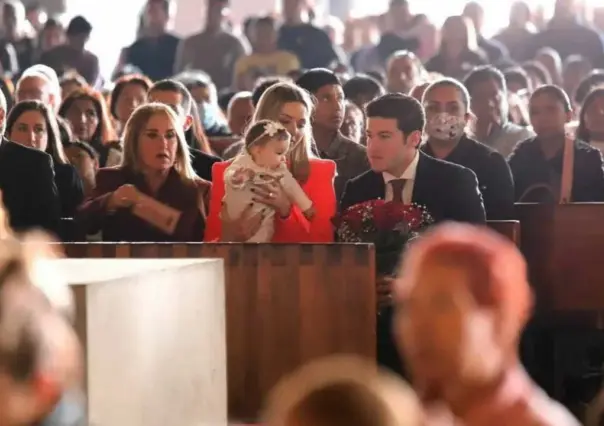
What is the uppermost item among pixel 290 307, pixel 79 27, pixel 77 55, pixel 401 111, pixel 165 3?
pixel 165 3

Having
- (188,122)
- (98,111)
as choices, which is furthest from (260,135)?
(98,111)

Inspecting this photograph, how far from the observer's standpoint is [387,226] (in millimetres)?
4758

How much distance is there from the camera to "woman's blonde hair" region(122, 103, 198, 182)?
5461 millimetres

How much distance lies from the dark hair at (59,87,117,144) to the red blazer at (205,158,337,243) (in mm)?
2156

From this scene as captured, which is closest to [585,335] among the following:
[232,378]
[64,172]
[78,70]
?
[232,378]

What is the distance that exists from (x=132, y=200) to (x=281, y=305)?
97 centimetres

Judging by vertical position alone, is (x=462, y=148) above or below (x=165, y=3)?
below

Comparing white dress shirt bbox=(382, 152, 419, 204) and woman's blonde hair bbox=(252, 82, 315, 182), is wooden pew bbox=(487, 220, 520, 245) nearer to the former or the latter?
white dress shirt bbox=(382, 152, 419, 204)

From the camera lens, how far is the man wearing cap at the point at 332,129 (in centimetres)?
616

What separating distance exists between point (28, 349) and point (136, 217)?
3.55 metres

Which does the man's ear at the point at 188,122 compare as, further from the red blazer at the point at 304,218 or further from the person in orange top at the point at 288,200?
the red blazer at the point at 304,218

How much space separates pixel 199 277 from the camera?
3.51 m

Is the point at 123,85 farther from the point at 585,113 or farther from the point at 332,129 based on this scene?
the point at 585,113

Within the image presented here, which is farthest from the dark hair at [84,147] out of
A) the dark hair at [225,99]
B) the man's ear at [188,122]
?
the dark hair at [225,99]
